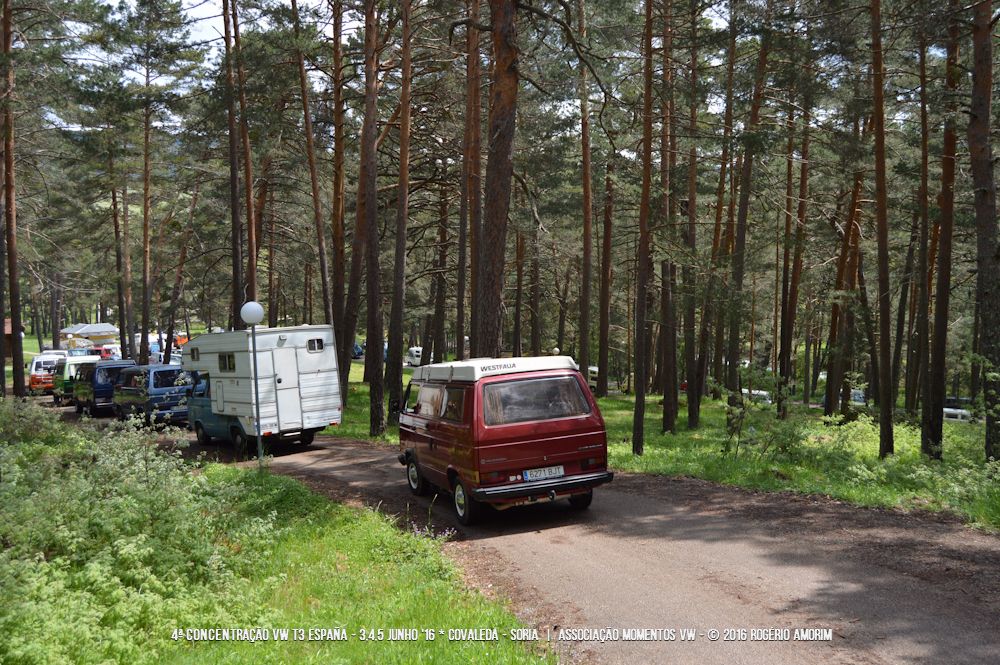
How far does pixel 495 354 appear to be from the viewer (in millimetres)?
14438

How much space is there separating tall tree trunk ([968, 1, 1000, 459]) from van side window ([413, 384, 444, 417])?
30.2 feet

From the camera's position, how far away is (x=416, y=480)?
1166 centimetres

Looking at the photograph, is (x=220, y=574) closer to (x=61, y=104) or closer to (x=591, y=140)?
(x=61, y=104)

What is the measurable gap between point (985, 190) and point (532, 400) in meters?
9.54

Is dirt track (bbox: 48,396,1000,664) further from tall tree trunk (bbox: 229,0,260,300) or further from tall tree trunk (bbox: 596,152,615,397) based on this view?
tall tree trunk (bbox: 596,152,615,397)

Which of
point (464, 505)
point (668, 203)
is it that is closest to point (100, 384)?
point (668, 203)

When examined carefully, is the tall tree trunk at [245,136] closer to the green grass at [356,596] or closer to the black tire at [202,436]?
the black tire at [202,436]

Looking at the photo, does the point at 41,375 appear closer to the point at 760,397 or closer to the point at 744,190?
the point at 744,190

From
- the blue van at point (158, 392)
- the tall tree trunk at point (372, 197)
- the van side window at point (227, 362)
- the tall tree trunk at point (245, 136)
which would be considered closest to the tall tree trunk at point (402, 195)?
the tall tree trunk at point (372, 197)

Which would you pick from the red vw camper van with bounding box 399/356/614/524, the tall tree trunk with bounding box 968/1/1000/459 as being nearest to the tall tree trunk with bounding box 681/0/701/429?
the tall tree trunk with bounding box 968/1/1000/459

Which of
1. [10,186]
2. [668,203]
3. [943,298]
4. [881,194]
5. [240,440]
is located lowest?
[240,440]

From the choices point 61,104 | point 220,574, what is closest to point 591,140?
point 61,104

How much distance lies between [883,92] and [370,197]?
12183 mm

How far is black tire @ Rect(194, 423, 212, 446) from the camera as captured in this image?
19922 millimetres
